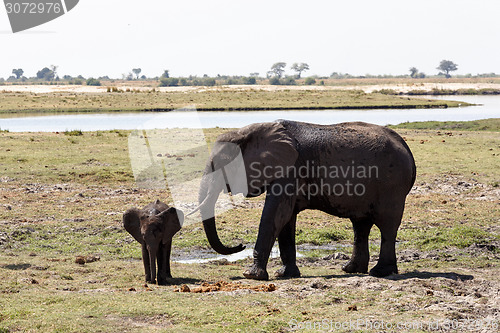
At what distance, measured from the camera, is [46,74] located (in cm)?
17125

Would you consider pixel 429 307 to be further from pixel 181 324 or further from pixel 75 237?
pixel 75 237

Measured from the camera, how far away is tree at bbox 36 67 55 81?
556 feet

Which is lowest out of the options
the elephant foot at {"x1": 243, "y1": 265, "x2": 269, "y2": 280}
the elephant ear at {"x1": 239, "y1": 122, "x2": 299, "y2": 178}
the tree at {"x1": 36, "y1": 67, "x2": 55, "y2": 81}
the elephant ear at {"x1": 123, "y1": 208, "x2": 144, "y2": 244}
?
the elephant foot at {"x1": 243, "y1": 265, "x2": 269, "y2": 280}

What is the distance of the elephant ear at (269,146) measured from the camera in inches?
394

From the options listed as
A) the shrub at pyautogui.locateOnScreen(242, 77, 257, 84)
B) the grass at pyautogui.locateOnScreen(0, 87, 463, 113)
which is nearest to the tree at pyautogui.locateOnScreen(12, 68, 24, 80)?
the shrub at pyautogui.locateOnScreen(242, 77, 257, 84)

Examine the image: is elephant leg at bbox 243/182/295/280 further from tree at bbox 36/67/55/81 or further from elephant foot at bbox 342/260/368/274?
tree at bbox 36/67/55/81

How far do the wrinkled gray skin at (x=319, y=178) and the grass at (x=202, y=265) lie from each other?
864mm

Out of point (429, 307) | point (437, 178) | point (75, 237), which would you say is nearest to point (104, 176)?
point (75, 237)

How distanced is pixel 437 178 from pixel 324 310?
39.4ft

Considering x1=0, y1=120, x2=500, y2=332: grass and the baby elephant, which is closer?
x1=0, y1=120, x2=500, y2=332: grass

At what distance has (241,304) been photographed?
8156mm

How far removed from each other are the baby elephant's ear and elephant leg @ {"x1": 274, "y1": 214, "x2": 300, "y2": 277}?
65.0 inches

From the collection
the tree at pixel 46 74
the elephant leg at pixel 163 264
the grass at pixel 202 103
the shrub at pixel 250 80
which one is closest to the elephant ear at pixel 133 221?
the elephant leg at pixel 163 264

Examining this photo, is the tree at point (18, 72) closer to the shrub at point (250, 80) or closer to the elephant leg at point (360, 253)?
the shrub at point (250, 80)
